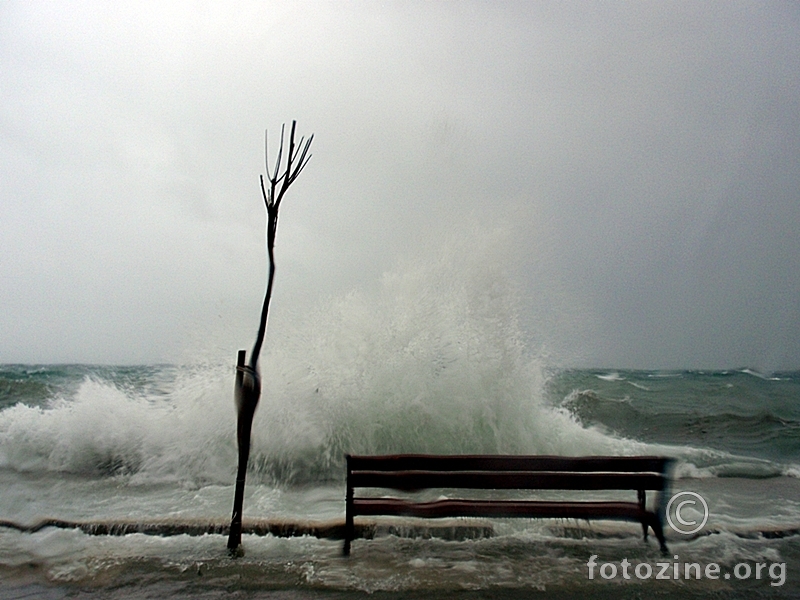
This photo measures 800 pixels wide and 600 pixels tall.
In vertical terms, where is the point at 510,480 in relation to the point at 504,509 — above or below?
above

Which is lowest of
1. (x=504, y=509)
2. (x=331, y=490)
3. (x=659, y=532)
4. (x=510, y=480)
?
(x=331, y=490)

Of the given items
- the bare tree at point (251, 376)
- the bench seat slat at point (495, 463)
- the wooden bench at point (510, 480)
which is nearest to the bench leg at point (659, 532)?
the wooden bench at point (510, 480)

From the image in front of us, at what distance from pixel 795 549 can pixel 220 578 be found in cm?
442

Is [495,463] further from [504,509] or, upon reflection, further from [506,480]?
[504,509]

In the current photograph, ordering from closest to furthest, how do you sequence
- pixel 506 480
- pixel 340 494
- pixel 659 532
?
pixel 506 480, pixel 659 532, pixel 340 494

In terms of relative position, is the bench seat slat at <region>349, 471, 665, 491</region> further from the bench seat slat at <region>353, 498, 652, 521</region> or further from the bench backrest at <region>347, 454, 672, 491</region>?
the bench seat slat at <region>353, 498, 652, 521</region>

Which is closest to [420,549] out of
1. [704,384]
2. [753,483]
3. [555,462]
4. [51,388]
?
[555,462]

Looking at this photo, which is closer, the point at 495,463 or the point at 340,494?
the point at 495,463

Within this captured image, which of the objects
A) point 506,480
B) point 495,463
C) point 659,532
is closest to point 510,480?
point 506,480

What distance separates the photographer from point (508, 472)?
12.8ft

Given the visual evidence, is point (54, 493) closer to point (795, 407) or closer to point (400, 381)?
point (400, 381)

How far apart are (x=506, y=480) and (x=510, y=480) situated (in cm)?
3

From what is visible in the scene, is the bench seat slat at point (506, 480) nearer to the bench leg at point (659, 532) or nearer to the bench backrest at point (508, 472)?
the bench backrest at point (508, 472)

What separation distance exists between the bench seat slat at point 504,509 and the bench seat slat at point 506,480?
0.50 ft
